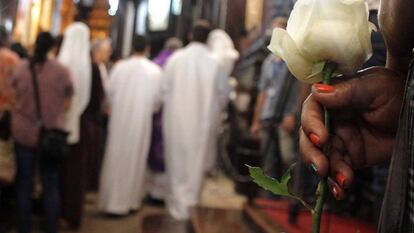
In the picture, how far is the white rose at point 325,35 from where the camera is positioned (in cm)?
77

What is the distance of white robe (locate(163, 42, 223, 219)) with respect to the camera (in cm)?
526

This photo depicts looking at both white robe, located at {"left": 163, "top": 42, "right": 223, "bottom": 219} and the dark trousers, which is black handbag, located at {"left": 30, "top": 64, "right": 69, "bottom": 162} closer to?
the dark trousers

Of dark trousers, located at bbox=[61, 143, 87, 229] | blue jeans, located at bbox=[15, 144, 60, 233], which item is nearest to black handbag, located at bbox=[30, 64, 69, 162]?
blue jeans, located at bbox=[15, 144, 60, 233]

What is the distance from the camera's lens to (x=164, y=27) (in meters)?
10.8

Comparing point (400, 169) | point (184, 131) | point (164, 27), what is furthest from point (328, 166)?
point (164, 27)

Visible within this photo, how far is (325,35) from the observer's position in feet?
2.53

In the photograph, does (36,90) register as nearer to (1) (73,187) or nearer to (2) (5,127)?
(2) (5,127)

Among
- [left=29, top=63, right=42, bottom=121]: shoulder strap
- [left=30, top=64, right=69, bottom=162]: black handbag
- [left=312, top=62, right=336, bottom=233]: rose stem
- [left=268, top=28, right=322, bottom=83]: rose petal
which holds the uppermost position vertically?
[left=268, top=28, right=322, bottom=83]: rose petal

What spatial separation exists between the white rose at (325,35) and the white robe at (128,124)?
4766 mm

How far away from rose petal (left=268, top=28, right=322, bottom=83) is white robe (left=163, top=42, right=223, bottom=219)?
443 cm

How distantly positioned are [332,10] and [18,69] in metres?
3.55

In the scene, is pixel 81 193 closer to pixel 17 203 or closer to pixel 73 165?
pixel 73 165

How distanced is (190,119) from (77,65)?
1360 millimetres

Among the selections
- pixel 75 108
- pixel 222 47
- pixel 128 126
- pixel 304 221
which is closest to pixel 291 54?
pixel 304 221
